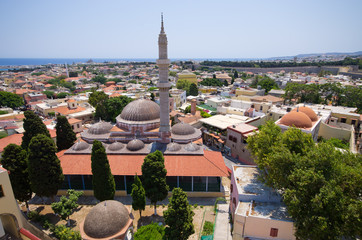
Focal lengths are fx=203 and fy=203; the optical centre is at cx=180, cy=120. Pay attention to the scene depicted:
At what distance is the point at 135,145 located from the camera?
2448cm

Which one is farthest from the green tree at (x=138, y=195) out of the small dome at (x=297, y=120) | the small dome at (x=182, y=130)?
the small dome at (x=297, y=120)

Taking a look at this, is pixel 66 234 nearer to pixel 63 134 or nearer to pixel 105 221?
pixel 105 221

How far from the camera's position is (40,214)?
1892 centimetres

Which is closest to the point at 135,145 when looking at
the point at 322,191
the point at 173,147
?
the point at 173,147

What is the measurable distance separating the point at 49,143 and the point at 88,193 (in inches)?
287

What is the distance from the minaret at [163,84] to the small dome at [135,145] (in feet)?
9.70

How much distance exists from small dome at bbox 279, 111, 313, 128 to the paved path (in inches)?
611

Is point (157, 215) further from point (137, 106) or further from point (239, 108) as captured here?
point (239, 108)

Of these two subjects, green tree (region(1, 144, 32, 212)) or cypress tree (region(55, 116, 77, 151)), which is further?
cypress tree (region(55, 116, 77, 151))

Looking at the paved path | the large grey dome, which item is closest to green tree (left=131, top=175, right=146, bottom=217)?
the paved path

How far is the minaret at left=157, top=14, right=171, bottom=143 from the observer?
23938 mm

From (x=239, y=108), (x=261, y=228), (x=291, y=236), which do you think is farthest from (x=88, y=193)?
(x=239, y=108)

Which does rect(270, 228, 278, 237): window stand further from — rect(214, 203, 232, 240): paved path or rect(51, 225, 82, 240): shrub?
rect(51, 225, 82, 240): shrub

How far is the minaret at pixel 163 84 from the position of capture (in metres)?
23.9
